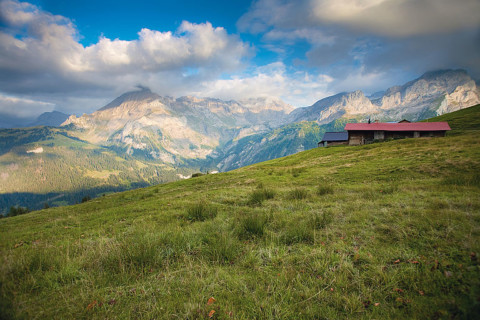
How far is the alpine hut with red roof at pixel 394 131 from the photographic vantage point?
51219 mm

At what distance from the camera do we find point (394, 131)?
54.5 meters

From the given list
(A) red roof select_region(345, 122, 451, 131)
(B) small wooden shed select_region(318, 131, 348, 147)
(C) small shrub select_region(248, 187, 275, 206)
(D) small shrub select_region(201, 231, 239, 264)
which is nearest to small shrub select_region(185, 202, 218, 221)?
(C) small shrub select_region(248, 187, 275, 206)

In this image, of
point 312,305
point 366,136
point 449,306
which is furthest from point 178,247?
point 366,136

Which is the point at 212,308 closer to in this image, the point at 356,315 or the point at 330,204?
the point at 356,315

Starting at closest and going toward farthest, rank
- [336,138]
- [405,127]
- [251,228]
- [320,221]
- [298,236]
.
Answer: [298,236], [251,228], [320,221], [405,127], [336,138]

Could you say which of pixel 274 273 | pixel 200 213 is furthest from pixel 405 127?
pixel 274 273

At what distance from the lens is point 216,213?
901 centimetres

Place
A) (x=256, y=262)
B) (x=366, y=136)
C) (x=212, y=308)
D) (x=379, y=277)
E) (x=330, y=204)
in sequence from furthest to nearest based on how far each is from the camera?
1. (x=366, y=136)
2. (x=330, y=204)
3. (x=256, y=262)
4. (x=379, y=277)
5. (x=212, y=308)

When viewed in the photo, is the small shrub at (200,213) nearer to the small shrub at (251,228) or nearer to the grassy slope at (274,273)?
the grassy slope at (274,273)

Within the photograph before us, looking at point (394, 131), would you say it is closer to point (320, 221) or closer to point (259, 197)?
point (259, 197)

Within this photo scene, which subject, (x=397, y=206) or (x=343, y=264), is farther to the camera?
(x=397, y=206)

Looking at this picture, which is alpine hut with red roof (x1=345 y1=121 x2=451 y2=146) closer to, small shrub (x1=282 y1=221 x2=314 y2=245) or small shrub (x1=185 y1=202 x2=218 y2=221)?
small shrub (x1=185 y1=202 x2=218 y2=221)

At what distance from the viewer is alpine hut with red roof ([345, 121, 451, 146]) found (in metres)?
51.2

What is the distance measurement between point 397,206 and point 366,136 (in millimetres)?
59177
